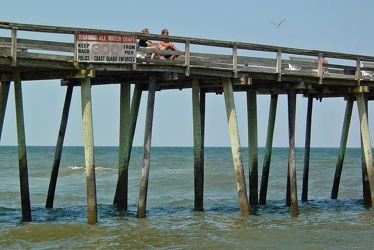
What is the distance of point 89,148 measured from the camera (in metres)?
19.0

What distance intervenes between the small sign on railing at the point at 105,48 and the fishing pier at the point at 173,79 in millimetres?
24

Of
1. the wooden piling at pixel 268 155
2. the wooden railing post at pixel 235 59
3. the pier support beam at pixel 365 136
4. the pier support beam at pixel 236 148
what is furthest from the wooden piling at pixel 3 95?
the pier support beam at pixel 365 136

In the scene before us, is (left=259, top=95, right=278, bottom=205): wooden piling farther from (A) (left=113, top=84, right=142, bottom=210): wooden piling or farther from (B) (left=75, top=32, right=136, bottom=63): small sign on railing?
(B) (left=75, top=32, right=136, bottom=63): small sign on railing

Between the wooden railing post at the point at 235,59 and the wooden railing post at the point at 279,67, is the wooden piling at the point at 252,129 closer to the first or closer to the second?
the wooden railing post at the point at 279,67

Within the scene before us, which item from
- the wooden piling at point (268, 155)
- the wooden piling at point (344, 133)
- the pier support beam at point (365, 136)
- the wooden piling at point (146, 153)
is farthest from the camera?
the wooden piling at point (344, 133)

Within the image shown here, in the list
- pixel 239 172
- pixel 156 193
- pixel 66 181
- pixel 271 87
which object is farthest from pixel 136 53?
pixel 66 181

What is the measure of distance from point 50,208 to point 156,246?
7873mm

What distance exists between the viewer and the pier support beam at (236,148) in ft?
70.1

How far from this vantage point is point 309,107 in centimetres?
2723

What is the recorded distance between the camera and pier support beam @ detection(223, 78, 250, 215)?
841 inches

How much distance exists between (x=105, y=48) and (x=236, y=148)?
4656 millimetres

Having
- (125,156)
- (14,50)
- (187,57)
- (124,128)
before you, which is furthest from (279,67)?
(14,50)

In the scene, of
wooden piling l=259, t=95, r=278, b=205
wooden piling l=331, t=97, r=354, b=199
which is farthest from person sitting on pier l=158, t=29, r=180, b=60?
wooden piling l=331, t=97, r=354, b=199

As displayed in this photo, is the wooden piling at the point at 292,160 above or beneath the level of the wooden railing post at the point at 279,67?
beneath
